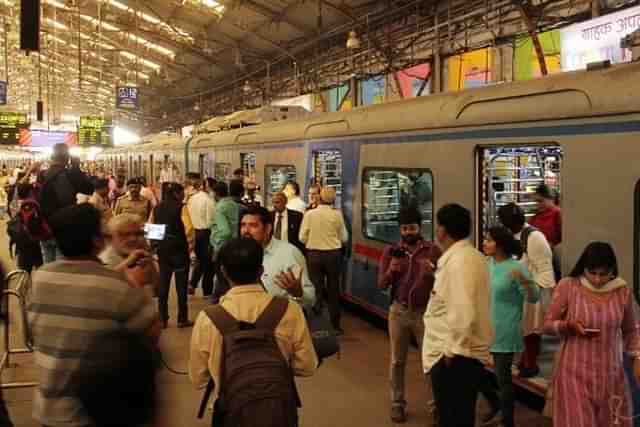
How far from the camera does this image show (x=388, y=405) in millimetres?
5906

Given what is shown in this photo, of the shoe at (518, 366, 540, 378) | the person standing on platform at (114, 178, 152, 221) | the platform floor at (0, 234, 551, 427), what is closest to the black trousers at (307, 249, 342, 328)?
the platform floor at (0, 234, 551, 427)

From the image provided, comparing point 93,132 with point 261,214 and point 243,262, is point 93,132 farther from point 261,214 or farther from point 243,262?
point 243,262

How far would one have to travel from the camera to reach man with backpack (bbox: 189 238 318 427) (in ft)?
8.63

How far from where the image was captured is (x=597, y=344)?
3.97m

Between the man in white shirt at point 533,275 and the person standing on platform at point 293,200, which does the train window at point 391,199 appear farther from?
the man in white shirt at point 533,275

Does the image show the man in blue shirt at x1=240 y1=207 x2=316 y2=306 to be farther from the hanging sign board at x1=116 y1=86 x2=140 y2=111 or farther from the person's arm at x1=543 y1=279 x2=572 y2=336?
the hanging sign board at x1=116 y1=86 x2=140 y2=111

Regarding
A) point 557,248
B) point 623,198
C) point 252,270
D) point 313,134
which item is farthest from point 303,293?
point 313,134

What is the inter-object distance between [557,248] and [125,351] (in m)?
4.63

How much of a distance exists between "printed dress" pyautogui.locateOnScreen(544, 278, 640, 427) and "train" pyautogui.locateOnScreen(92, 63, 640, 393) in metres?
0.61

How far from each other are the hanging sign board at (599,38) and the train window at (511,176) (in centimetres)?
212

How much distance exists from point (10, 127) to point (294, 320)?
24.0 m

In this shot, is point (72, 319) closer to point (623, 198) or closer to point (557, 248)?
point (623, 198)

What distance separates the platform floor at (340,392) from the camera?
5566mm

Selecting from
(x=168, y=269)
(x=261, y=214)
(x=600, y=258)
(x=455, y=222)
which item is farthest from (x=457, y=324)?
(x=168, y=269)
